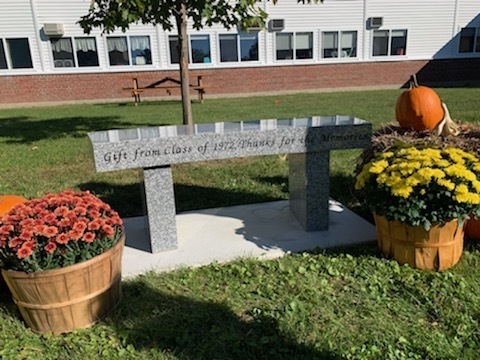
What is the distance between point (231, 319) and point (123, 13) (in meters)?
4.99

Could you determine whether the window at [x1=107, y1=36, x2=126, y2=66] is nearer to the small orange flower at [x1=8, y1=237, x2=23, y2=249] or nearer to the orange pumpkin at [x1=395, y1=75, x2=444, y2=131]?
the orange pumpkin at [x1=395, y1=75, x2=444, y2=131]

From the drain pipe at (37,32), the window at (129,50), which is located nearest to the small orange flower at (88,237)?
the window at (129,50)

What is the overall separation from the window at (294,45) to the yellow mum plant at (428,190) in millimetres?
17960

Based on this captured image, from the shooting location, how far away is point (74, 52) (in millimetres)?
18562

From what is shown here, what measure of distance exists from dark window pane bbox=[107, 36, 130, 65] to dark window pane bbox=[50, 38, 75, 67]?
5.39 feet

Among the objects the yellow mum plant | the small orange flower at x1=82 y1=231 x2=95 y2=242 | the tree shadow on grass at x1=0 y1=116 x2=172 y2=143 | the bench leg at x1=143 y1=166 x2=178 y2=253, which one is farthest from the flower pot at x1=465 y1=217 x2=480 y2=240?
the tree shadow on grass at x1=0 y1=116 x2=172 y2=143

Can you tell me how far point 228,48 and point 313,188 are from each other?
1697cm

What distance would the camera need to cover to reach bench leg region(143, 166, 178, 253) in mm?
3672

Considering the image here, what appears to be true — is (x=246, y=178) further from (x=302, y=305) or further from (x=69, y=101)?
(x=69, y=101)

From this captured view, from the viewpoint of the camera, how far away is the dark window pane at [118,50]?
62.0ft

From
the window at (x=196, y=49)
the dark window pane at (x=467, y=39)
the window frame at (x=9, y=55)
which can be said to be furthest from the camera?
the dark window pane at (x=467, y=39)

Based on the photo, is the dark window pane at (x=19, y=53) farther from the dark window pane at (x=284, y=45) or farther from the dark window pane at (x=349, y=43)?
the dark window pane at (x=349, y=43)

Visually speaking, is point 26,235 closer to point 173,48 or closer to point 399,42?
point 173,48

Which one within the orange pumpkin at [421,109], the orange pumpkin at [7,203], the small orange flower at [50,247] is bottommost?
the orange pumpkin at [7,203]
